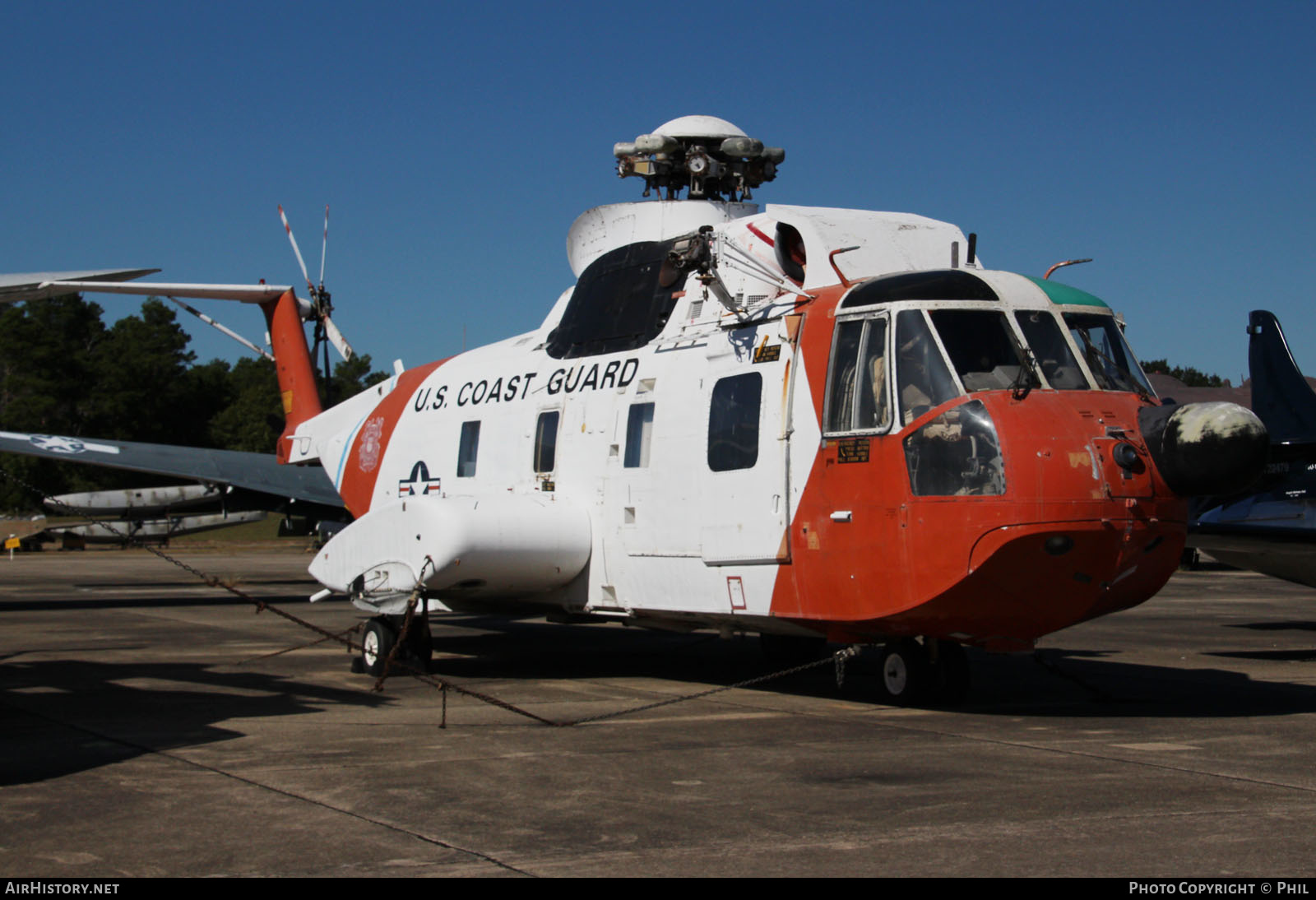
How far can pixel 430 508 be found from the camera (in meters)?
11.7

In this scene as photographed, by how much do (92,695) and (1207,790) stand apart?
863 cm

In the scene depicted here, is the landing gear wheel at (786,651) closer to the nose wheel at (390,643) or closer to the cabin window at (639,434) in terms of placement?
the cabin window at (639,434)

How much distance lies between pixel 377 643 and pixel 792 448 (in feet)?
17.1

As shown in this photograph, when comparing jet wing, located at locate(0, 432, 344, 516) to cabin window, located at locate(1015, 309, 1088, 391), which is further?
jet wing, located at locate(0, 432, 344, 516)

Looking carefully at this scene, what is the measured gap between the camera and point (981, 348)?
30.2ft

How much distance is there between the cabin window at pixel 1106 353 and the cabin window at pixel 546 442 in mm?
5138

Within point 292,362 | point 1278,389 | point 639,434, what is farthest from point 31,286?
point 1278,389

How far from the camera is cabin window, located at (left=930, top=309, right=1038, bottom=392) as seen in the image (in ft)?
29.6

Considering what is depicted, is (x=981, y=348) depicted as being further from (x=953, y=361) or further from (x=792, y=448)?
(x=792, y=448)

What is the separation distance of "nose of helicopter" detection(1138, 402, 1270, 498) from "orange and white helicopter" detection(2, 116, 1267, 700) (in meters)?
0.02

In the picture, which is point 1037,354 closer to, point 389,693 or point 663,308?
point 663,308

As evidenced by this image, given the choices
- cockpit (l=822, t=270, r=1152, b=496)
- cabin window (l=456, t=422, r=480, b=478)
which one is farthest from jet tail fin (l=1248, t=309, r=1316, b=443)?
cabin window (l=456, t=422, r=480, b=478)

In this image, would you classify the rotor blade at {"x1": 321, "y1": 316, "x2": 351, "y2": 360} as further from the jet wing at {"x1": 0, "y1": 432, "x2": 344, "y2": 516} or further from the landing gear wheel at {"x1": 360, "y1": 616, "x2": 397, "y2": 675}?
the landing gear wheel at {"x1": 360, "y1": 616, "x2": 397, "y2": 675}
